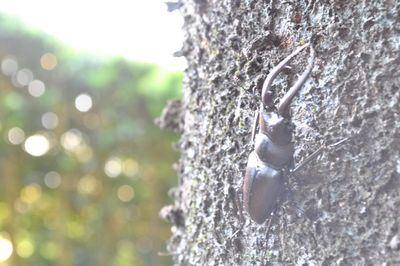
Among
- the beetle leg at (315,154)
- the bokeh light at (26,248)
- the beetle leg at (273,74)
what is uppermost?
the bokeh light at (26,248)


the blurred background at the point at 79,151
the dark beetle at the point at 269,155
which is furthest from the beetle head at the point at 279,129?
the blurred background at the point at 79,151

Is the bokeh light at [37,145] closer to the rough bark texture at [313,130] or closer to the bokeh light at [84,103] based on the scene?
the bokeh light at [84,103]

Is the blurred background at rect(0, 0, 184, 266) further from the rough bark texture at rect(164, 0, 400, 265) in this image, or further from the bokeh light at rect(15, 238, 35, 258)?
the rough bark texture at rect(164, 0, 400, 265)

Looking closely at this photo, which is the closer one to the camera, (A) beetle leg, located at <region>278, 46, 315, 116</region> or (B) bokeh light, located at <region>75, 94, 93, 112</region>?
(A) beetle leg, located at <region>278, 46, 315, 116</region>

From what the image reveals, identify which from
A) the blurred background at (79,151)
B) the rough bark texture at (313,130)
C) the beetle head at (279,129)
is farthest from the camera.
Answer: the blurred background at (79,151)

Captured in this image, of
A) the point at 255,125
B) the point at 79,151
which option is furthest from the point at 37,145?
the point at 255,125

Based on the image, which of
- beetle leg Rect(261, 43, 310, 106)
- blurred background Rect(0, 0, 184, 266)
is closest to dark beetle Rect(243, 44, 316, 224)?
beetle leg Rect(261, 43, 310, 106)

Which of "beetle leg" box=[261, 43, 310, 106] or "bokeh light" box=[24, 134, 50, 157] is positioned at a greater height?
"bokeh light" box=[24, 134, 50, 157]


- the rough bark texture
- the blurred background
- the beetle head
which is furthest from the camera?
the blurred background

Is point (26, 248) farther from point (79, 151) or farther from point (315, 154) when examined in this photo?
point (315, 154)
